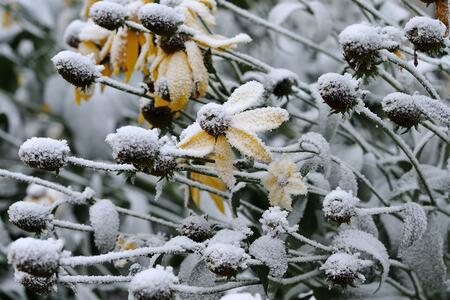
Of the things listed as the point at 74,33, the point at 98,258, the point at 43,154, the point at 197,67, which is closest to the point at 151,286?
the point at 98,258

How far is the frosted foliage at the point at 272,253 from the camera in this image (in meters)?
0.48

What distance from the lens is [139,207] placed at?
1087 millimetres

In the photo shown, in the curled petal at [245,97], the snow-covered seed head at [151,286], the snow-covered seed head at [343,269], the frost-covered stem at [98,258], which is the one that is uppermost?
the curled petal at [245,97]

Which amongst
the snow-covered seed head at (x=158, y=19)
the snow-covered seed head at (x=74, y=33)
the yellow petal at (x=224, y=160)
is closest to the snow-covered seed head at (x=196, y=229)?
the yellow petal at (x=224, y=160)

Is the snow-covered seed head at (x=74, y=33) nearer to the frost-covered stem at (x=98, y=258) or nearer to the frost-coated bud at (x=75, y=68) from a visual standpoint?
the frost-coated bud at (x=75, y=68)

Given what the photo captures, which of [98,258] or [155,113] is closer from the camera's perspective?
[98,258]

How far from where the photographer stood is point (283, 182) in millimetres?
538

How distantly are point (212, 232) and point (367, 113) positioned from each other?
5.7 inches

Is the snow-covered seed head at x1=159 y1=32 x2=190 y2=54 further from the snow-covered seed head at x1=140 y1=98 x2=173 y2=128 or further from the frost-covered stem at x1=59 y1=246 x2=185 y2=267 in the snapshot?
the frost-covered stem at x1=59 y1=246 x2=185 y2=267

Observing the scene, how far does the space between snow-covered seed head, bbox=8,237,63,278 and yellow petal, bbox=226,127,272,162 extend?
0.15 m

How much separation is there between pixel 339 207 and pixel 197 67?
8.0 inches

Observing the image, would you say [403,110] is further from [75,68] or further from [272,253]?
[75,68]

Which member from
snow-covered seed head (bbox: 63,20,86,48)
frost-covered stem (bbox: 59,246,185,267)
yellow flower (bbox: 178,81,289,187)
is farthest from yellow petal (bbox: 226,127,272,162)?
snow-covered seed head (bbox: 63,20,86,48)

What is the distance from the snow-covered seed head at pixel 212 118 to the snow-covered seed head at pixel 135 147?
60 mm
